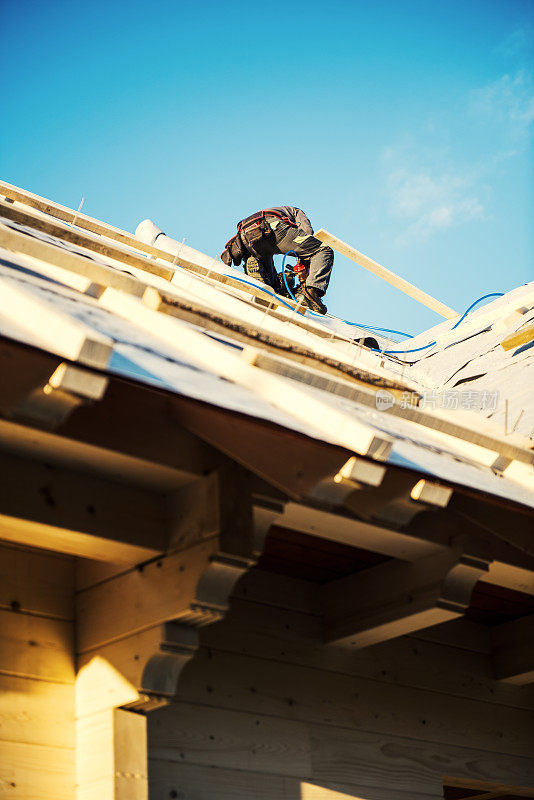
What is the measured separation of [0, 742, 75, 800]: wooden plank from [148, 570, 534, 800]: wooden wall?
31cm

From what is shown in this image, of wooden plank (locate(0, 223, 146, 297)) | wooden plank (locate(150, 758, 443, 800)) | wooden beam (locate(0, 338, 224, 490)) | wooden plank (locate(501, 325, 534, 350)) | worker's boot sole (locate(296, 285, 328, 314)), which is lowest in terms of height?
wooden plank (locate(150, 758, 443, 800))

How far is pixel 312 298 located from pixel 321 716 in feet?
17.3

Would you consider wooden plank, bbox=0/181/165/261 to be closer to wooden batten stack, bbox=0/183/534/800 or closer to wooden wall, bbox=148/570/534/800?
wooden batten stack, bbox=0/183/534/800

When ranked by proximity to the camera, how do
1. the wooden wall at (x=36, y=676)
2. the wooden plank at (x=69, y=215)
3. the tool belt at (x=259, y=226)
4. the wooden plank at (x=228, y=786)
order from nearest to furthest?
the wooden wall at (x=36, y=676), the wooden plank at (x=228, y=786), the wooden plank at (x=69, y=215), the tool belt at (x=259, y=226)

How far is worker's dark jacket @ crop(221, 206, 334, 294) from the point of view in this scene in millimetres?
8336

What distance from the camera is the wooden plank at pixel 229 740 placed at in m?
2.92

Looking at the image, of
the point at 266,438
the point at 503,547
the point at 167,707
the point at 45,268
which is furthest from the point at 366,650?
the point at 45,268

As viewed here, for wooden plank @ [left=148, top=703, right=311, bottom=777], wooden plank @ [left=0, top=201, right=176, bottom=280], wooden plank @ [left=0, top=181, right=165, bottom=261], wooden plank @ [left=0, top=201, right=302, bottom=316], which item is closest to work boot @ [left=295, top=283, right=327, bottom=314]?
wooden plank @ [left=0, top=181, right=165, bottom=261]

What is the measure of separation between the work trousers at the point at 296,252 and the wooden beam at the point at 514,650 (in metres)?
4.64

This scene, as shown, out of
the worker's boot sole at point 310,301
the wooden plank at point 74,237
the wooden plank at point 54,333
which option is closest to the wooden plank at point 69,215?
the wooden plank at point 74,237

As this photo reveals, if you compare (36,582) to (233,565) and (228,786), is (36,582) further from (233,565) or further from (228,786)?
(228,786)

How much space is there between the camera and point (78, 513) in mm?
2561

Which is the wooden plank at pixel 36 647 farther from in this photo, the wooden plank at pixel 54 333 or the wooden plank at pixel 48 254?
the wooden plank at pixel 48 254

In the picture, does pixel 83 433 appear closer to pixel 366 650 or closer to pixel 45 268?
pixel 45 268
